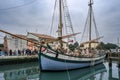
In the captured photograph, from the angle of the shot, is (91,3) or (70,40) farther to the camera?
(91,3)

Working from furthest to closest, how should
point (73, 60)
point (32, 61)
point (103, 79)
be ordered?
point (32, 61) → point (73, 60) → point (103, 79)

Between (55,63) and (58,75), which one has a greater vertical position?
(55,63)

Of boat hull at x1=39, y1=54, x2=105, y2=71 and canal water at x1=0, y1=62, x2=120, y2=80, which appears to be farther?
boat hull at x1=39, y1=54, x2=105, y2=71

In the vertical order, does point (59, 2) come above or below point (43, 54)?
above

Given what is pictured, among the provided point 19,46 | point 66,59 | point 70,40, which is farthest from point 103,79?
point 19,46

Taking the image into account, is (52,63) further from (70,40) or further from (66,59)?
(70,40)

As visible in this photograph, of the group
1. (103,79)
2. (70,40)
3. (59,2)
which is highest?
(59,2)

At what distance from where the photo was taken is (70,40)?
25234mm

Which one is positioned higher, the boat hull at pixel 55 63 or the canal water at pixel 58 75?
the boat hull at pixel 55 63

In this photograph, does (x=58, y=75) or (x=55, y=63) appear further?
(x=55, y=63)

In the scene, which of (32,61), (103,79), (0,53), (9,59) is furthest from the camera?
(32,61)

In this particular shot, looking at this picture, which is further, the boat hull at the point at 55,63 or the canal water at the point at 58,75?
the boat hull at the point at 55,63

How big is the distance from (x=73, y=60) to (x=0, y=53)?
14.5 m

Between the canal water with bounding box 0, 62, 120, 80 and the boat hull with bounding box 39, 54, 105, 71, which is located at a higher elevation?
the boat hull with bounding box 39, 54, 105, 71
